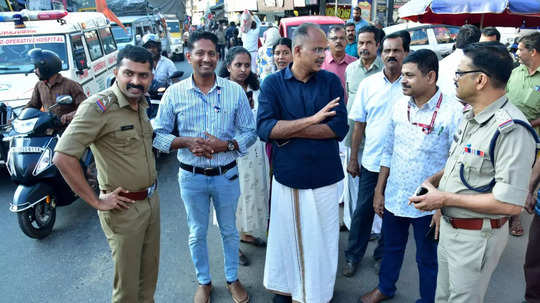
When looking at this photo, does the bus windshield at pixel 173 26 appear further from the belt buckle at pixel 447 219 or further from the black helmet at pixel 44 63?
the belt buckle at pixel 447 219

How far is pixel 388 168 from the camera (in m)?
2.80

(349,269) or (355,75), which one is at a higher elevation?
(355,75)

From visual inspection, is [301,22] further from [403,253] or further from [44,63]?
[403,253]

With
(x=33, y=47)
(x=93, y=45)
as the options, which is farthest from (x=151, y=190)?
(x=93, y=45)

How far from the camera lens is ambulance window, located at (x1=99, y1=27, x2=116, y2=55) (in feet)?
26.2

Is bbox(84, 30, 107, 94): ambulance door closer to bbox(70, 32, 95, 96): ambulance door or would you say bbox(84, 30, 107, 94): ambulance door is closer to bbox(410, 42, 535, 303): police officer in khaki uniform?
→ bbox(70, 32, 95, 96): ambulance door

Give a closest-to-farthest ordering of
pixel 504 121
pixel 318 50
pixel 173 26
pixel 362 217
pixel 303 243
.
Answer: pixel 504 121 → pixel 318 50 → pixel 303 243 → pixel 362 217 → pixel 173 26

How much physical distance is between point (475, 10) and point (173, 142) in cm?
382

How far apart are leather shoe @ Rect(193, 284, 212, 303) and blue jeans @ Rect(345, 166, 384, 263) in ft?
4.04

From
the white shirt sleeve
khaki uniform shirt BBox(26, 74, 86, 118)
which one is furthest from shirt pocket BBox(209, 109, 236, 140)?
khaki uniform shirt BBox(26, 74, 86, 118)

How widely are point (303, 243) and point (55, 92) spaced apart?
345 centimetres

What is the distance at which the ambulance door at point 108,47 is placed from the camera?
786 cm

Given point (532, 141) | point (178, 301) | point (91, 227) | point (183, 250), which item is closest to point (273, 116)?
point (532, 141)

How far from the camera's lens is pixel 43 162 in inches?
156
